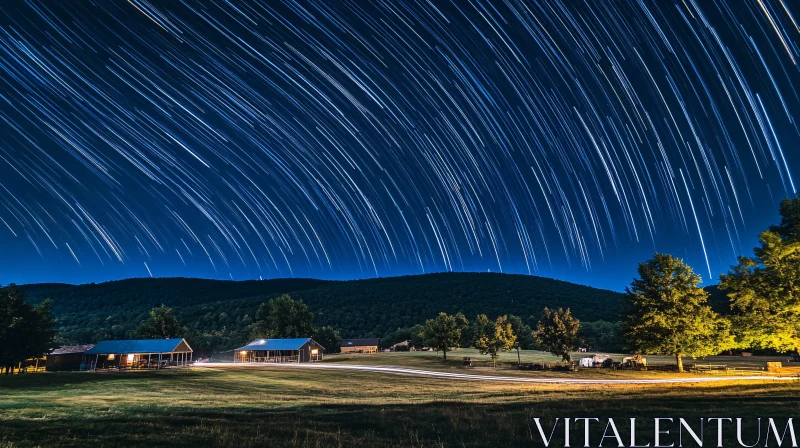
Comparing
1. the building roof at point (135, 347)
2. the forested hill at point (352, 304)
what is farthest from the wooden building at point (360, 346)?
the building roof at point (135, 347)

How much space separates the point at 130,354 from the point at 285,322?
39879mm

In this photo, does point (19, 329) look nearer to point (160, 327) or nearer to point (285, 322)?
point (160, 327)

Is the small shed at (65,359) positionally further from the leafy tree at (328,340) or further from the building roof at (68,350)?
the leafy tree at (328,340)

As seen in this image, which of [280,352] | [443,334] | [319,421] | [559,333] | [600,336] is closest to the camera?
[319,421]

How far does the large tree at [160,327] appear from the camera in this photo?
3226 inches

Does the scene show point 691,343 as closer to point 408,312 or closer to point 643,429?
point 643,429

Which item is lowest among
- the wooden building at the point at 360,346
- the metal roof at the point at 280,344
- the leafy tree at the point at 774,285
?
the wooden building at the point at 360,346

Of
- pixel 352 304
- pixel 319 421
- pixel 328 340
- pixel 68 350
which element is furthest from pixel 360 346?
pixel 319 421

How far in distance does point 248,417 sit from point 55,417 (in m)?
6.65

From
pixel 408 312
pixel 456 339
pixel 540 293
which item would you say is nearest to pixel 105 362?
pixel 456 339

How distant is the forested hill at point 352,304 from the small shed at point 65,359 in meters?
45.9

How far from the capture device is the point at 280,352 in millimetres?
79375

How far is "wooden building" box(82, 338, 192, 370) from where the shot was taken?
200 feet

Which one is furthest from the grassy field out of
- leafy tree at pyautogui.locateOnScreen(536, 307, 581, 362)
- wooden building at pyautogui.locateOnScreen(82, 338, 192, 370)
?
wooden building at pyautogui.locateOnScreen(82, 338, 192, 370)
